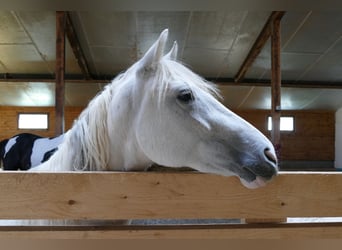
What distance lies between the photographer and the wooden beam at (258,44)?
438cm

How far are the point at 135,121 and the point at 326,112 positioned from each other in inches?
332

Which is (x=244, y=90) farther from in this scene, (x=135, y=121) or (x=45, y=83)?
(x=135, y=121)

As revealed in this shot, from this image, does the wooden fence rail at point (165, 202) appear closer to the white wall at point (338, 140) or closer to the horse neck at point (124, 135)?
the horse neck at point (124, 135)

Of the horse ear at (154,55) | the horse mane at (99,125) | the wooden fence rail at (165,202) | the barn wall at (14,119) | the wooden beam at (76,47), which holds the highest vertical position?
the wooden beam at (76,47)

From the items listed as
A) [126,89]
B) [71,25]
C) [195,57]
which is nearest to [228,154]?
[126,89]

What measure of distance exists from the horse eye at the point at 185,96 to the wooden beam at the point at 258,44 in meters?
3.70

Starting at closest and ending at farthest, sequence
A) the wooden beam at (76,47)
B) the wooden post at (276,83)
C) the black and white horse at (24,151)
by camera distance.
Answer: the black and white horse at (24,151) → the wooden post at (276,83) → the wooden beam at (76,47)

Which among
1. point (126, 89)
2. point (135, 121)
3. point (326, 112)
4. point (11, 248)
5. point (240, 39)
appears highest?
point (240, 39)

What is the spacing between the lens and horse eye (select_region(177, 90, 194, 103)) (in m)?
1.00

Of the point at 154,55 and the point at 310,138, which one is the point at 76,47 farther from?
the point at 310,138

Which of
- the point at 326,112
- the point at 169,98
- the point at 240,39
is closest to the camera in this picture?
the point at 169,98

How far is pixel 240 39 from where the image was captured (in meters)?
5.12

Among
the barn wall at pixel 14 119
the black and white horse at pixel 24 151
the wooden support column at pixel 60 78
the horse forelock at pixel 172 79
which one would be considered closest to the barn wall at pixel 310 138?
the barn wall at pixel 14 119

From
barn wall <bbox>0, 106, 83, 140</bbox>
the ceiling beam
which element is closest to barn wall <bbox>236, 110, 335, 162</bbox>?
the ceiling beam
